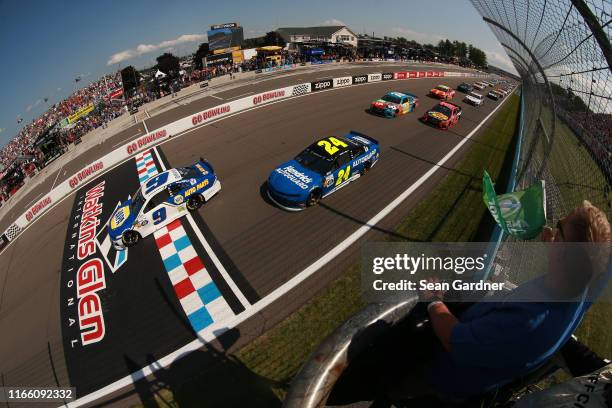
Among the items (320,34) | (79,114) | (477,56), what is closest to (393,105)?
(79,114)

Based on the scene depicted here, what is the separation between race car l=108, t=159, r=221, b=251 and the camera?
8016 mm

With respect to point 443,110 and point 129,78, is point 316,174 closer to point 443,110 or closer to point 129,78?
point 443,110

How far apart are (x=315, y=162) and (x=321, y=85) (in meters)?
18.5

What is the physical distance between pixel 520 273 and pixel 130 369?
6.72 metres

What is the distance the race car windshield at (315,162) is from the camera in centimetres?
921

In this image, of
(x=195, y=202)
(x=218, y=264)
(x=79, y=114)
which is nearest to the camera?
(x=218, y=264)

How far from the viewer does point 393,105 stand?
1777 centimetres

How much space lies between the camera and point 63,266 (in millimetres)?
8227

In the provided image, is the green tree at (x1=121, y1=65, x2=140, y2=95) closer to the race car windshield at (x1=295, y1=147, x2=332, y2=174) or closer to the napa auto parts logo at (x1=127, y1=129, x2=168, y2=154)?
the napa auto parts logo at (x1=127, y1=129, x2=168, y2=154)

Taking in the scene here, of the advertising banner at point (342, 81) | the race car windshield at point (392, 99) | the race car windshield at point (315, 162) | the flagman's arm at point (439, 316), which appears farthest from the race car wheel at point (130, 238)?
the advertising banner at point (342, 81)

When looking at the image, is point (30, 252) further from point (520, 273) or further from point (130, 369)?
point (520, 273)

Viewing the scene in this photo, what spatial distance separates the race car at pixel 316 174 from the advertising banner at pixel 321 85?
1624cm

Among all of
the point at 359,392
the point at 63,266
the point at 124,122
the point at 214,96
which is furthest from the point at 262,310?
the point at 214,96

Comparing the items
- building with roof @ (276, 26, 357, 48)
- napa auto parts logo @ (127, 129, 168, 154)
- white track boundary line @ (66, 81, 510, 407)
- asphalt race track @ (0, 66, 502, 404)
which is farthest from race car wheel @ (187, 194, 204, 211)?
building with roof @ (276, 26, 357, 48)
